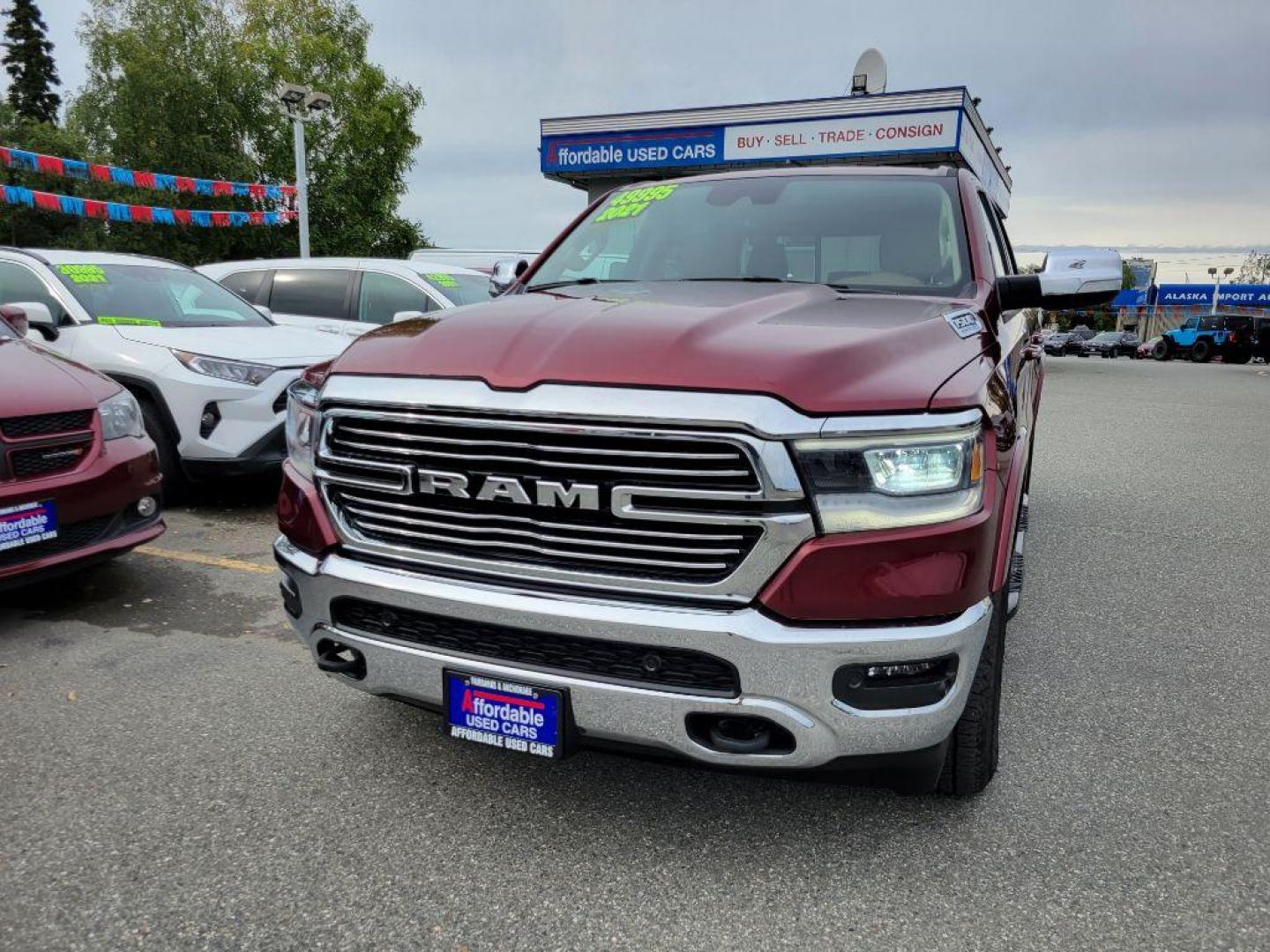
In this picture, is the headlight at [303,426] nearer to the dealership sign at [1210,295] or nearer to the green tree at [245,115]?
the green tree at [245,115]

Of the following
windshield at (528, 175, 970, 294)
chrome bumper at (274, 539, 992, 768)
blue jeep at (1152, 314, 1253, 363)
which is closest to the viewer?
chrome bumper at (274, 539, 992, 768)

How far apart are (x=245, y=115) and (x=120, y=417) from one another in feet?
116

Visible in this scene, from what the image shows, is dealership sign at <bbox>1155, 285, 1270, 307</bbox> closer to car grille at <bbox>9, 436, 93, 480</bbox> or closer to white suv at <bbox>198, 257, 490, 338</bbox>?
white suv at <bbox>198, 257, 490, 338</bbox>

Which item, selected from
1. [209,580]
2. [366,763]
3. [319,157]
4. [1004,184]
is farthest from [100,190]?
[366,763]

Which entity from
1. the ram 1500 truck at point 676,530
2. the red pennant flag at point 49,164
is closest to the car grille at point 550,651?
the ram 1500 truck at point 676,530

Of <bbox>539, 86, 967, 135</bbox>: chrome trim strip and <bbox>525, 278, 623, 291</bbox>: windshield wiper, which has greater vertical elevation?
<bbox>539, 86, 967, 135</bbox>: chrome trim strip

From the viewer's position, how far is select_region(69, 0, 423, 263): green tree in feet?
108

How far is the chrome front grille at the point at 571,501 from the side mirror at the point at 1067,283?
62.1 inches

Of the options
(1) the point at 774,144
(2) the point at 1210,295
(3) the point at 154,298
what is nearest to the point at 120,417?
(3) the point at 154,298

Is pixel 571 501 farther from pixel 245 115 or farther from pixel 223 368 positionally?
pixel 245 115

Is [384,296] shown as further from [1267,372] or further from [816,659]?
[1267,372]

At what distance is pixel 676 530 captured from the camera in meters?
1.93

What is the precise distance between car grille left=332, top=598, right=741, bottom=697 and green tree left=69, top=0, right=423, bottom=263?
34180 millimetres

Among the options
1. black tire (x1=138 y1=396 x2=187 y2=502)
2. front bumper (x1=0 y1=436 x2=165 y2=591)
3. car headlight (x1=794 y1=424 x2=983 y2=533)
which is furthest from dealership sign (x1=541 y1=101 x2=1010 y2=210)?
car headlight (x1=794 y1=424 x2=983 y2=533)
